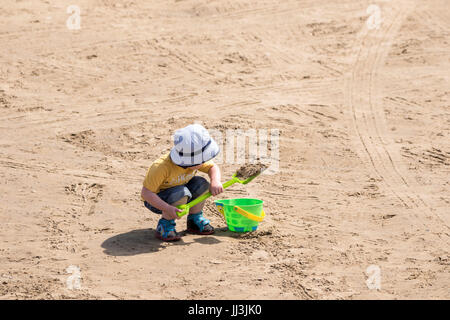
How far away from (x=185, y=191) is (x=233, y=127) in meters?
2.36

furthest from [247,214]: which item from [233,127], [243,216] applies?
[233,127]

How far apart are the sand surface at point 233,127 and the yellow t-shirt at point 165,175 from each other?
0.47 meters

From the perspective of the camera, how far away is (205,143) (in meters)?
5.03

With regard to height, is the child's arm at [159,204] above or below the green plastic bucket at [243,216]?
above

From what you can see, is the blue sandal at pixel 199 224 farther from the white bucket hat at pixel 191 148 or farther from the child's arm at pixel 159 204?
the white bucket hat at pixel 191 148

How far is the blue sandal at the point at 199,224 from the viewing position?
540 centimetres

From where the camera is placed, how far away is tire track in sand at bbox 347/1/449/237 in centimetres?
623

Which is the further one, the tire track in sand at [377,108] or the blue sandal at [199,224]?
the tire track in sand at [377,108]

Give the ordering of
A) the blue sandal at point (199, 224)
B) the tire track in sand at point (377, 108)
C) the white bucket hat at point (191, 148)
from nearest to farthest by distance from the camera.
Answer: the white bucket hat at point (191, 148) → the blue sandal at point (199, 224) → the tire track in sand at point (377, 108)

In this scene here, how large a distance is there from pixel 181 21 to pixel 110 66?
5.86 feet

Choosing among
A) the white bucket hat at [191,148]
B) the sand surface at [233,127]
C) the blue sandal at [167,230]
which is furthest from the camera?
the blue sandal at [167,230]

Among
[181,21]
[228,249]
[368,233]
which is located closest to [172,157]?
[228,249]

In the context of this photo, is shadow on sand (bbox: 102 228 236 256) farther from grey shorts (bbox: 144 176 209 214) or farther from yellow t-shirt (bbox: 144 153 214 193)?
yellow t-shirt (bbox: 144 153 214 193)

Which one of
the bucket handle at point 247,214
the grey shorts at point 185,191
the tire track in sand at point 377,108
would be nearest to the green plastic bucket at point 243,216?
the bucket handle at point 247,214
